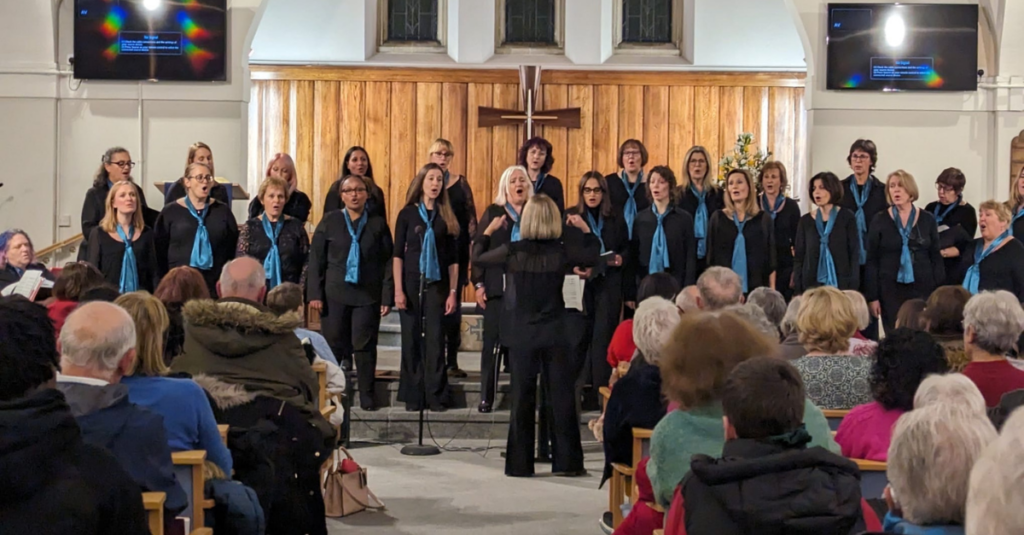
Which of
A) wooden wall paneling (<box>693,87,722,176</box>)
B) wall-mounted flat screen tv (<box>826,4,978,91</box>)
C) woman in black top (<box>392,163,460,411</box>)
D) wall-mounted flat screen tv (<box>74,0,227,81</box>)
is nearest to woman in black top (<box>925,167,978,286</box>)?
wall-mounted flat screen tv (<box>826,4,978,91</box>)

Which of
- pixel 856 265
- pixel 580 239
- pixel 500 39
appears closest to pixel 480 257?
pixel 580 239

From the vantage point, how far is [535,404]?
6953mm

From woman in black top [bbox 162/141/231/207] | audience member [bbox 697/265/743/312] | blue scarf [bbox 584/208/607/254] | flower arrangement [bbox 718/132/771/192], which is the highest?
flower arrangement [bbox 718/132/771/192]

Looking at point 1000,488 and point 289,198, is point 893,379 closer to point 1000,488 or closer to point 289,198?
point 1000,488

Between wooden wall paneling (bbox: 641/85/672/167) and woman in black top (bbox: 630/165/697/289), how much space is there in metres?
4.25

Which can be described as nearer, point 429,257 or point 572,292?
point 572,292

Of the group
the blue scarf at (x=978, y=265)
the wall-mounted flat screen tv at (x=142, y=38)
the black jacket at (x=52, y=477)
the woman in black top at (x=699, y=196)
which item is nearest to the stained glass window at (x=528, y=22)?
the wall-mounted flat screen tv at (x=142, y=38)

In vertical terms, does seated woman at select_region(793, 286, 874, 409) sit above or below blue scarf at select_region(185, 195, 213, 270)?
below

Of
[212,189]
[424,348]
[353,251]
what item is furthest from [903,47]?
[212,189]

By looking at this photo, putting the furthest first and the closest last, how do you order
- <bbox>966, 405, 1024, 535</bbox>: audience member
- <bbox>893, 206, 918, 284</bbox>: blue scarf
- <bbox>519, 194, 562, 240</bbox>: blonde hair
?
<bbox>893, 206, 918, 284</bbox>: blue scarf < <bbox>519, 194, 562, 240</bbox>: blonde hair < <bbox>966, 405, 1024, 535</bbox>: audience member

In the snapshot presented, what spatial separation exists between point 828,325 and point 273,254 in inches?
177

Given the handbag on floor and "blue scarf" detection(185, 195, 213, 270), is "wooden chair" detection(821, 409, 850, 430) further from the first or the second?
"blue scarf" detection(185, 195, 213, 270)

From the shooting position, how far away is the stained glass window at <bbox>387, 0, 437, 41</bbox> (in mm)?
12820

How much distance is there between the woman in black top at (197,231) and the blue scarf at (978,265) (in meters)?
4.84
